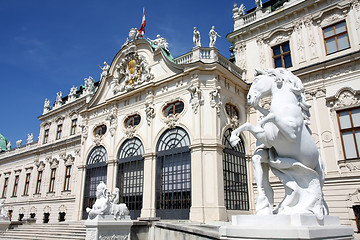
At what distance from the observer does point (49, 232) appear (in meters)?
17.0

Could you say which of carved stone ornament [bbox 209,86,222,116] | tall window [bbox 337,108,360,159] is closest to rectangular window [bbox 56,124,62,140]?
carved stone ornament [bbox 209,86,222,116]

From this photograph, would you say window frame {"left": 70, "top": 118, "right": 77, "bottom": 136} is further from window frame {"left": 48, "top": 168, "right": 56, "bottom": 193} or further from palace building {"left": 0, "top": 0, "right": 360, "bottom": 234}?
palace building {"left": 0, "top": 0, "right": 360, "bottom": 234}

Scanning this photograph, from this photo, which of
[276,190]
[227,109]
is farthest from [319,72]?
[276,190]

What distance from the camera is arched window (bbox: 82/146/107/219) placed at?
21406 mm

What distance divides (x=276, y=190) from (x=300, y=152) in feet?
42.6

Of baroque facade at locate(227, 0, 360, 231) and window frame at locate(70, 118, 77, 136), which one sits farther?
window frame at locate(70, 118, 77, 136)

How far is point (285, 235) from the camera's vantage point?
11.5 ft

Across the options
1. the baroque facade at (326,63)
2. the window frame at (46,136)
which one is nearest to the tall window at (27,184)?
the window frame at (46,136)

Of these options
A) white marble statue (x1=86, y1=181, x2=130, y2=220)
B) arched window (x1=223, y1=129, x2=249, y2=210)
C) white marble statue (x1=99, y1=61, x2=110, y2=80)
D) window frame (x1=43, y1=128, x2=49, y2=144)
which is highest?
white marble statue (x1=99, y1=61, x2=110, y2=80)

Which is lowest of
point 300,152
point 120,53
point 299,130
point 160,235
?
point 160,235

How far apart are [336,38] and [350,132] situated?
5.53 metres

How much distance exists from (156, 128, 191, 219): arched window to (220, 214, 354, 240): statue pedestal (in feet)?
39.3

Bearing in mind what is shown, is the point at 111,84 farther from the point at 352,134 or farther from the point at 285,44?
the point at 352,134

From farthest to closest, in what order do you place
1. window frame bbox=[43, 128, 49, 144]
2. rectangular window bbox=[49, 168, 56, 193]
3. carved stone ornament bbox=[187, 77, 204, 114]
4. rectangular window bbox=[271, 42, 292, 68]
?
1. window frame bbox=[43, 128, 49, 144]
2. rectangular window bbox=[49, 168, 56, 193]
3. rectangular window bbox=[271, 42, 292, 68]
4. carved stone ornament bbox=[187, 77, 204, 114]
